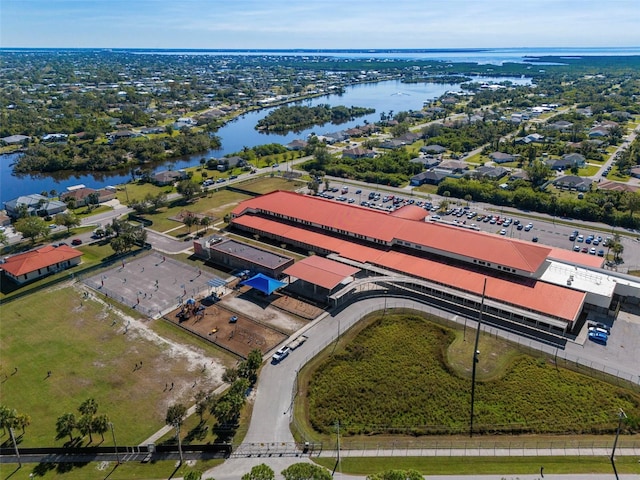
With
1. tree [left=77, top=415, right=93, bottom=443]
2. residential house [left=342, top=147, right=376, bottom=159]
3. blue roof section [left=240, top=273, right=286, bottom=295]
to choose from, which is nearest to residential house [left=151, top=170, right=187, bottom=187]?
residential house [left=342, top=147, right=376, bottom=159]

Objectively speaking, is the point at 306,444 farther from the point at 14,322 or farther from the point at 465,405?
the point at 14,322

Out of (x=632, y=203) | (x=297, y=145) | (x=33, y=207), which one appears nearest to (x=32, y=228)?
(x=33, y=207)

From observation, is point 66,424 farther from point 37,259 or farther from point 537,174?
point 537,174

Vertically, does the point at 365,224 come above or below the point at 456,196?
above

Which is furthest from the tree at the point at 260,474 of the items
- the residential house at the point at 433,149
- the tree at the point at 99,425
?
the residential house at the point at 433,149

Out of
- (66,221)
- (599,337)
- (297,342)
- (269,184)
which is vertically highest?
(66,221)

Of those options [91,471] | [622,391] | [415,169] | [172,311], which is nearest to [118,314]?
→ [172,311]
